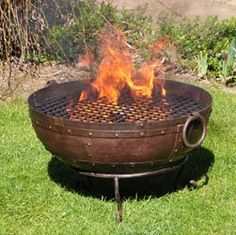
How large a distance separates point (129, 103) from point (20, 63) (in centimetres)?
300

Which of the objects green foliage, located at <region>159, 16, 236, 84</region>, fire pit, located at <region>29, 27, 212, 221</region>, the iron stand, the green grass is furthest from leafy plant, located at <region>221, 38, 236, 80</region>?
the iron stand

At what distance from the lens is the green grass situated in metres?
3.62

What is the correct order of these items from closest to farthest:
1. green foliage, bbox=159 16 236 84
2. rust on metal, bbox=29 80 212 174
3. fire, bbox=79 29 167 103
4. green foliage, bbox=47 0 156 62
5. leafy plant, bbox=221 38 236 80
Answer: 1. rust on metal, bbox=29 80 212 174
2. fire, bbox=79 29 167 103
3. leafy plant, bbox=221 38 236 80
4. green foliage, bbox=159 16 236 84
5. green foliage, bbox=47 0 156 62

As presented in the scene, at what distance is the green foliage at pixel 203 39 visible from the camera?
6547 millimetres

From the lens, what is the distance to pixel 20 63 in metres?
6.60

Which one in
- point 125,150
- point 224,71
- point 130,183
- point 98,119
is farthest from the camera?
point 224,71

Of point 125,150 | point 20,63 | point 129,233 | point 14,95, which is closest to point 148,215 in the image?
point 129,233

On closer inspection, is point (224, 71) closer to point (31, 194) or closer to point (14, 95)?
point (14, 95)

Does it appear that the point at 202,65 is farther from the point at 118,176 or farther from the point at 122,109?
the point at 118,176

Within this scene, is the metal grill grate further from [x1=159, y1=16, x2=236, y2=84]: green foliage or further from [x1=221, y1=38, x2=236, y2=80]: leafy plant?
[x1=159, y1=16, x2=236, y2=84]: green foliage

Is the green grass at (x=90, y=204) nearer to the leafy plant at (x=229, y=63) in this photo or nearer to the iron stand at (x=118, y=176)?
the iron stand at (x=118, y=176)

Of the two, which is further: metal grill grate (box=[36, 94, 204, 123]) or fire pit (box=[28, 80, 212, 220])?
metal grill grate (box=[36, 94, 204, 123])

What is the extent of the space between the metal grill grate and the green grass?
2.00 ft

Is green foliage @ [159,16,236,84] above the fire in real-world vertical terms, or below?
below
